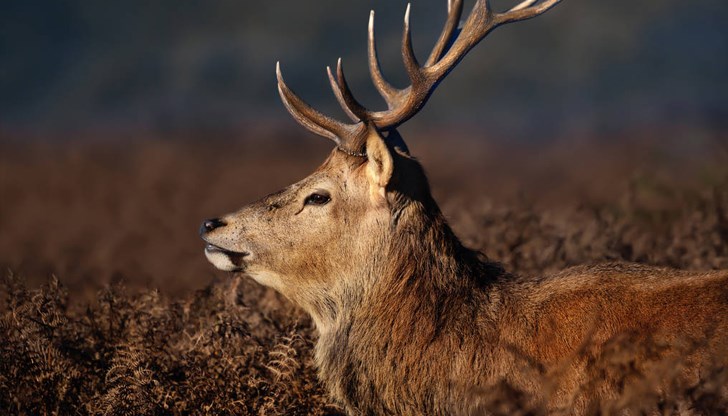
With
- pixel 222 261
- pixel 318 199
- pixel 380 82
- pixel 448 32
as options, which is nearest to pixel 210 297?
pixel 222 261

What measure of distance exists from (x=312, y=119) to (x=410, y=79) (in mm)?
648

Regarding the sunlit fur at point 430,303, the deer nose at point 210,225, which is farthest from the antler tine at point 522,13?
the deer nose at point 210,225

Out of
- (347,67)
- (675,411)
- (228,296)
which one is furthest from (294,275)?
(347,67)

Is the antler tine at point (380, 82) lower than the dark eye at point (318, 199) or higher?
higher

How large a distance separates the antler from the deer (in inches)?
0.4

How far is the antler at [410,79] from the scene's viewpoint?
584 cm

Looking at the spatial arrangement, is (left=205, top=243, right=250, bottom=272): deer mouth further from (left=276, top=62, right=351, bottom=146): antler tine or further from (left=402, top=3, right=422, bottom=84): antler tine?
(left=402, top=3, right=422, bottom=84): antler tine

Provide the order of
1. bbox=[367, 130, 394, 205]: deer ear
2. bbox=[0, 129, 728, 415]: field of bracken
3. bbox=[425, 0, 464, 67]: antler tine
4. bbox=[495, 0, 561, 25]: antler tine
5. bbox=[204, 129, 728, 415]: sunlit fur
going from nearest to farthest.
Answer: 1. bbox=[204, 129, 728, 415]: sunlit fur
2. bbox=[367, 130, 394, 205]: deer ear
3. bbox=[0, 129, 728, 415]: field of bracken
4. bbox=[425, 0, 464, 67]: antler tine
5. bbox=[495, 0, 561, 25]: antler tine

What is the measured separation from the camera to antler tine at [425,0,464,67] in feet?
20.1

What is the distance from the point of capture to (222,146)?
94.0 ft

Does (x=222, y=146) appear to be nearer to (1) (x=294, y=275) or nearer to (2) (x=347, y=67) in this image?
(2) (x=347, y=67)

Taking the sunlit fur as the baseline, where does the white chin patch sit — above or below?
above

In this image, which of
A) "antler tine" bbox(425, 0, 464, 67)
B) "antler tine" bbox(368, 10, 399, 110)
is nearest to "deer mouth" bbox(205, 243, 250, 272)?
"antler tine" bbox(368, 10, 399, 110)

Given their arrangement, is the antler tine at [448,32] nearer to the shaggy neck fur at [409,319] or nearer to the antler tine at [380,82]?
the antler tine at [380,82]
